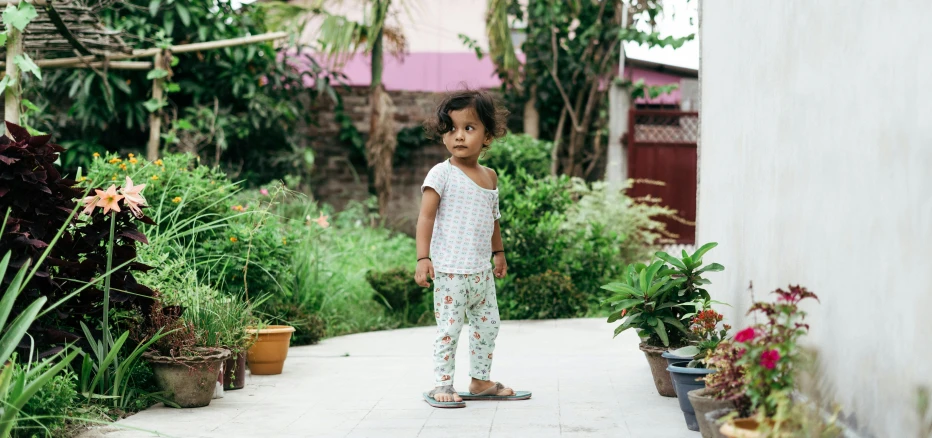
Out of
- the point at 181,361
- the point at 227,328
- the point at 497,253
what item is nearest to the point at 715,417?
the point at 497,253

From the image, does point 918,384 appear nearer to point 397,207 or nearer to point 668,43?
point 668,43

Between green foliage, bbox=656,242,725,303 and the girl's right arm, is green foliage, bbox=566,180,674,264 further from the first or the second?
the girl's right arm

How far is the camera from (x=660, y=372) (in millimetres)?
4352

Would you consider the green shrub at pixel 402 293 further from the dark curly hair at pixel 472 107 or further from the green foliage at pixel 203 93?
the dark curly hair at pixel 472 107

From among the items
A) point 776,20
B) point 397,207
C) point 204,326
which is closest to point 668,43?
point 397,207

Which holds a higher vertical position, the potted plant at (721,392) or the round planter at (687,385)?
the potted plant at (721,392)

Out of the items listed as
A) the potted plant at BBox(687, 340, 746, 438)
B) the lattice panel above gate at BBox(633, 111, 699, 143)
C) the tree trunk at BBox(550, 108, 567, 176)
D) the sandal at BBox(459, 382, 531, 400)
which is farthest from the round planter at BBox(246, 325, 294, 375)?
the lattice panel above gate at BBox(633, 111, 699, 143)

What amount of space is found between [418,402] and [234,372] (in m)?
1.00

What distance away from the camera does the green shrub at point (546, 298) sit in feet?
26.1

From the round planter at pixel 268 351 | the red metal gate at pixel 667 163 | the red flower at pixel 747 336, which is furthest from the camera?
the red metal gate at pixel 667 163

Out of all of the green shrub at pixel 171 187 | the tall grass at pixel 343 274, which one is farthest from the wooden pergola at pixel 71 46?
the tall grass at pixel 343 274

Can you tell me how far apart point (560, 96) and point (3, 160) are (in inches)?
336

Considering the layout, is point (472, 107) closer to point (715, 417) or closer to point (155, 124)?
point (715, 417)

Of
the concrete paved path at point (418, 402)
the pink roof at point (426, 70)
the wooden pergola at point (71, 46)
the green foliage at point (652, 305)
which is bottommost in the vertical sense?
the concrete paved path at point (418, 402)
